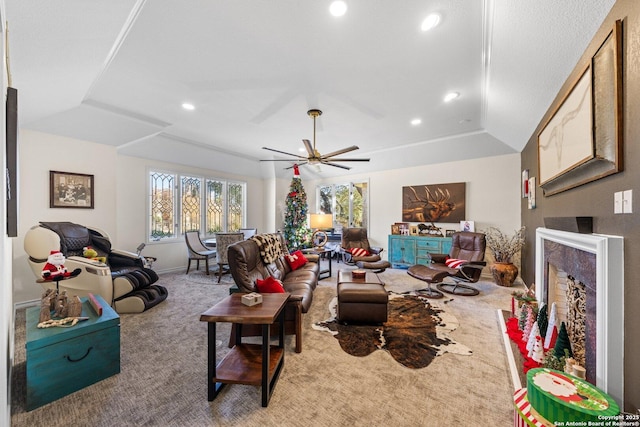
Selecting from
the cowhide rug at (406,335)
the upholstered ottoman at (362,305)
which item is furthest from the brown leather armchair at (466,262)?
the upholstered ottoman at (362,305)

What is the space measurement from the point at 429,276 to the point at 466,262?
0.71 meters

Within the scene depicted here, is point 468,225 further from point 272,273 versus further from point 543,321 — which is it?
point 272,273

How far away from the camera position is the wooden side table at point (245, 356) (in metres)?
1.73

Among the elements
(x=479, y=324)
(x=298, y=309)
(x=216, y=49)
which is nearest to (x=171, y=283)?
(x=298, y=309)

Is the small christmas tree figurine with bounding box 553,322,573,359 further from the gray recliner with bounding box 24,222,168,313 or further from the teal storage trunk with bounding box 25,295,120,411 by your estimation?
the gray recliner with bounding box 24,222,168,313

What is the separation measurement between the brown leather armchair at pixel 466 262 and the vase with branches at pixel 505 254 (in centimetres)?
48

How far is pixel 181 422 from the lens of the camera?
161 centimetres

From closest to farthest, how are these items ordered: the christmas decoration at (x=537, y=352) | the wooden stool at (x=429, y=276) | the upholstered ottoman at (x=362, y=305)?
Answer: the christmas decoration at (x=537, y=352) < the upholstered ottoman at (x=362, y=305) < the wooden stool at (x=429, y=276)

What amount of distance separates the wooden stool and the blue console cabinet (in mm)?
1481

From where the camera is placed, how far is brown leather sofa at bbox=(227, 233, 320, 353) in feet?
8.12

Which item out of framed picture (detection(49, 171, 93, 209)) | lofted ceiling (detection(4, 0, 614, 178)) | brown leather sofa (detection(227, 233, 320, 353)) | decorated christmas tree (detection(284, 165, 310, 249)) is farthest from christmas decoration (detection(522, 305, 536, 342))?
framed picture (detection(49, 171, 93, 209))

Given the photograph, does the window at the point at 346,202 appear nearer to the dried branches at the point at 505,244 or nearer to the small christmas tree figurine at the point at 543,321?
the dried branches at the point at 505,244

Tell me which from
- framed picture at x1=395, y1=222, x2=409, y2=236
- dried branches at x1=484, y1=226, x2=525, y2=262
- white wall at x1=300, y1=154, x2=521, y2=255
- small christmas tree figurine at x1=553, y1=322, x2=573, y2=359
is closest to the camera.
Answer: small christmas tree figurine at x1=553, y1=322, x2=573, y2=359

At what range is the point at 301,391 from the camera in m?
1.90
